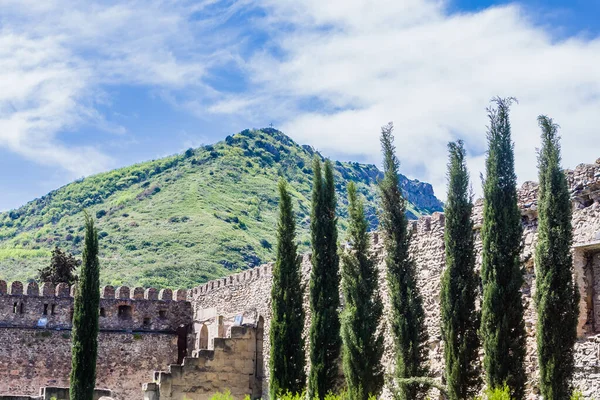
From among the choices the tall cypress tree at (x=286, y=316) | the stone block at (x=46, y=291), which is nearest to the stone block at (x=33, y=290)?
the stone block at (x=46, y=291)

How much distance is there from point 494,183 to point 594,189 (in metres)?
1.92

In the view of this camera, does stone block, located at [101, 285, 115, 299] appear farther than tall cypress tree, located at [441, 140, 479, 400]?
Yes

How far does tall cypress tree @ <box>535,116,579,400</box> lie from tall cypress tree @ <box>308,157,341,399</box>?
8.17 meters

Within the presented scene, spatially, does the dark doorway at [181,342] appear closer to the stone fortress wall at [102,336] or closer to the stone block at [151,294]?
the stone fortress wall at [102,336]

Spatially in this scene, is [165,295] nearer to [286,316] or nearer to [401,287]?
[286,316]

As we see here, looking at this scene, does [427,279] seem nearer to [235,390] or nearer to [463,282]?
[463,282]

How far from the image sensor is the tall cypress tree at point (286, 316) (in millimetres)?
26797

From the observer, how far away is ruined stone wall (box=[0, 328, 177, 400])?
3622 cm

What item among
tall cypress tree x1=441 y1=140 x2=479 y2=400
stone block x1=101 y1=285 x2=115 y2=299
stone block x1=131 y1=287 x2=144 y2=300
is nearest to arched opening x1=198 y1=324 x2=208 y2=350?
stone block x1=131 y1=287 x2=144 y2=300

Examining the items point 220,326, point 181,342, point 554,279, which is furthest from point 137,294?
point 554,279

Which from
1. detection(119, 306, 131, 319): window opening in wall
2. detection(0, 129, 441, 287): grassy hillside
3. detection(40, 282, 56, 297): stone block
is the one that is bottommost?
detection(119, 306, 131, 319): window opening in wall

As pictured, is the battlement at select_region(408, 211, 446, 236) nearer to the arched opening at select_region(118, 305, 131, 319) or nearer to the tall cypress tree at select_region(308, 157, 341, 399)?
the tall cypress tree at select_region(308, 157, 341, 399)

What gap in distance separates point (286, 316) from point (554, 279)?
1083 centimetres

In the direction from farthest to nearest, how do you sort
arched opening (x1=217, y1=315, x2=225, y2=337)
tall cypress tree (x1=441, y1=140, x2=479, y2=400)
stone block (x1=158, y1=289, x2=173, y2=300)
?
1. stone block (x1=158, y1=289, x2=173, y2=300)
2. arched opening (x1=217, y1=315, x2=225, y2=337)
3. tall cypress tree (x1=441, y1=140, x2=479, y2=400)
